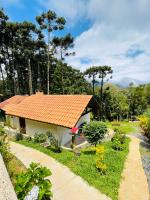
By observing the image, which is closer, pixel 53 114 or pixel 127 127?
pixel 53 114

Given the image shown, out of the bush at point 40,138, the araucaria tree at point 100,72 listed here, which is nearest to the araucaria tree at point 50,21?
the araucaria tree at point 100,72

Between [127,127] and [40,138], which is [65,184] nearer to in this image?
[40,138]

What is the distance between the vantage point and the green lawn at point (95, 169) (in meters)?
8.41

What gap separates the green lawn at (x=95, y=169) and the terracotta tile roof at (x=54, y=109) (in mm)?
2529

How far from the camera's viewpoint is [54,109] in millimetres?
16578

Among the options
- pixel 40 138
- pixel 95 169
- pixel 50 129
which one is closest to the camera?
pixel 95 169

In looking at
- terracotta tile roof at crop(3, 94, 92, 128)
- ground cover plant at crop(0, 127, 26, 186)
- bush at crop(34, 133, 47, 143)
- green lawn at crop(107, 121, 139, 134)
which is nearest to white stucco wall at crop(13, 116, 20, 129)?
terracotta tile roof at crop(3, 94, 92, 128)

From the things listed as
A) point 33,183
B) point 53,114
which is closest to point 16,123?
point 53,114

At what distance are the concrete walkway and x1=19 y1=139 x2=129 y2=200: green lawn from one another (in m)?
0.28

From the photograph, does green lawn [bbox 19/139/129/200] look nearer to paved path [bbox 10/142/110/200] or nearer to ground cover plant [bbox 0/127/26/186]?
paved path [bbox 10/142/110/200]

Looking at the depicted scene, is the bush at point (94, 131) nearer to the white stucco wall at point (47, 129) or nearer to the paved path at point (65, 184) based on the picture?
the white stucco wall at point (47, 129)

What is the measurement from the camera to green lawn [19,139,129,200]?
27.6 ft

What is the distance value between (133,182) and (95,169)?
6.51ft

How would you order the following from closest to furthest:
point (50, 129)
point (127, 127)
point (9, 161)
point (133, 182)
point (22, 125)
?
1. point (133, 182)
2. point (9, 161)
3. point (50, 129)
4. point (22, 125)
5. point (127, 127)
